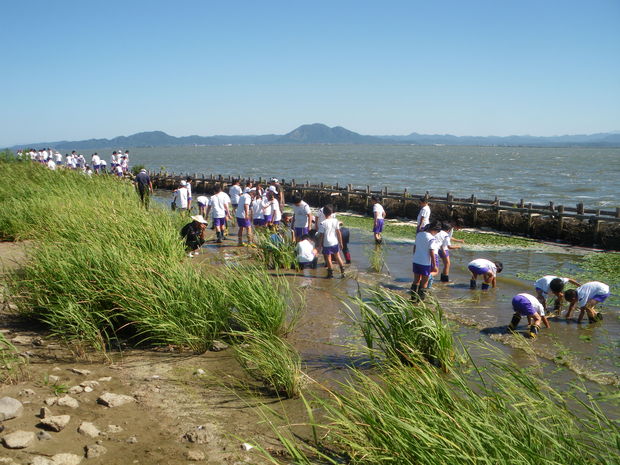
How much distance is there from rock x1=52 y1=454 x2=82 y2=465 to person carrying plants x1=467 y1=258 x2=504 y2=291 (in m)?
8.82

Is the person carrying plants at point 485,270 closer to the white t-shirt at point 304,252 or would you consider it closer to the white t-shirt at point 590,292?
the white t-shirt at point 590,292

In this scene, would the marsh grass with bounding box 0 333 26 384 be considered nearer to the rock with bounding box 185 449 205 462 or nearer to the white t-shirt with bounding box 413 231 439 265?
the rock with bounding box 185 449 205 462

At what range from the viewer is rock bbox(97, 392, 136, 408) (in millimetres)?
5359

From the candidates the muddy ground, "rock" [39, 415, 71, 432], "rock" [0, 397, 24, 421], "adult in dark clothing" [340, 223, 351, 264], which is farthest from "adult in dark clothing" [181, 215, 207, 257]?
"rock" [39, 415, 71, 432]

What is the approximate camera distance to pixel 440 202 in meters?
23.0

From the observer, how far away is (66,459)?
430 centimetres

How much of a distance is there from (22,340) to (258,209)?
848 centimetres

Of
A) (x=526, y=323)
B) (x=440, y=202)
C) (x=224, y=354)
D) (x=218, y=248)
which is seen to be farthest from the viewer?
(x=440, y=202)

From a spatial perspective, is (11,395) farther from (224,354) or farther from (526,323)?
(526,323)

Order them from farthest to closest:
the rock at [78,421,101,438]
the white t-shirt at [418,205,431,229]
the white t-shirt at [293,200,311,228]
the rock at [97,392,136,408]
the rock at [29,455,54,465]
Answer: the white t-shirt at [418,205,431,229] < the white t-shirt at [293,200,311,228] < the rock at [97,392,136,408] < the rock at [78,421,101,438] < the rock at [29,455,54,465]

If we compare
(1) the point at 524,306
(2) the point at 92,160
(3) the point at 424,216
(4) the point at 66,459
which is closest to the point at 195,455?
(4) the point at 66,459

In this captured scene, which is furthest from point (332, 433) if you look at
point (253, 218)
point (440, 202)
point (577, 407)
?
point (440, 202)

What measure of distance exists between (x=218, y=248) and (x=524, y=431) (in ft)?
39.7

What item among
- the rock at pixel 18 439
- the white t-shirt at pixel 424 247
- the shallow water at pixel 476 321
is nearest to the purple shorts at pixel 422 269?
the white t-shirt at pixel 424 247
